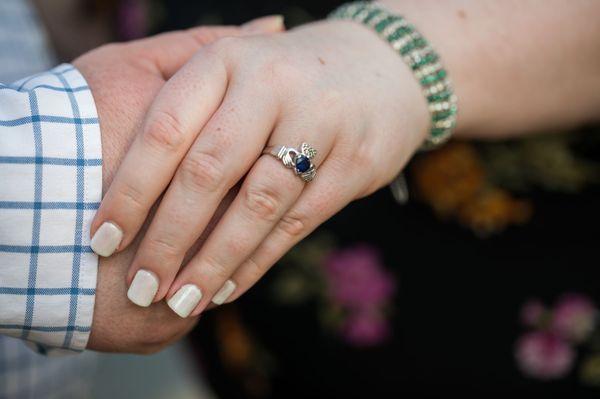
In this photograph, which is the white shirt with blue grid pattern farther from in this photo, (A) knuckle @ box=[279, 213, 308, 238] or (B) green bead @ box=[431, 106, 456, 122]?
(B) green bead @ box=[431, 106, 456, 122]

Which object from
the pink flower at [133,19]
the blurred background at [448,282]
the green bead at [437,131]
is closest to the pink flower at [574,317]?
the blurred background at [448,282]

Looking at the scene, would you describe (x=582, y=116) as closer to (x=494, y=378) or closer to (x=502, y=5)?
(x=502, y=5)

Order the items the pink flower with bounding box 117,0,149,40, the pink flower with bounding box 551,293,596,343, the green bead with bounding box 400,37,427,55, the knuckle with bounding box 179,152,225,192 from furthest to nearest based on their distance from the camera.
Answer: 1. the pink flower with bounding box 117,0,149,40
2. the pink flower with bounding box 551,293,596,343
3. the green bead with bounding box 400,37,427,55
4. the knuckle with bounding box 179,152,225,192

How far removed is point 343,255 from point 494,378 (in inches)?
10.8

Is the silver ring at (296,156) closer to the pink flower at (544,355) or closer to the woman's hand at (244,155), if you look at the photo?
the woman's hand at (244,155)

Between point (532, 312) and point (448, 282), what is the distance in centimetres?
12

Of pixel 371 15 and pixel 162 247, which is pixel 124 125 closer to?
pixel 162 247

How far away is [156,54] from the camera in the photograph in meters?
0.67

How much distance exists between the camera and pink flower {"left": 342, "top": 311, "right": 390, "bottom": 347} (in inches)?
36.3

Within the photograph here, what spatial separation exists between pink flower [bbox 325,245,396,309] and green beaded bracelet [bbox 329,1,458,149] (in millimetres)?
288

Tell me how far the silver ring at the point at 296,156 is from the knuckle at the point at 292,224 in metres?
0.05

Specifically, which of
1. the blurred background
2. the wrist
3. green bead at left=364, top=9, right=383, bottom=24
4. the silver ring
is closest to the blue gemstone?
the silver ring

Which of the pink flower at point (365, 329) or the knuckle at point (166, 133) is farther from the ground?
the knuckle at point (166, 133)

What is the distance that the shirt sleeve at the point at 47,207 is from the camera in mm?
548
